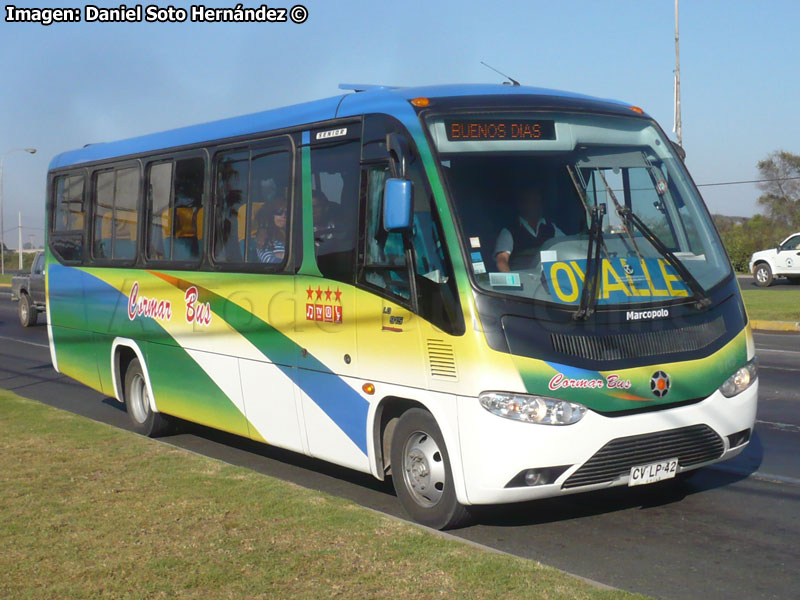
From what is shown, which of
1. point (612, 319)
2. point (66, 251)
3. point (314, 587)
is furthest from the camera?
point (66, 251)

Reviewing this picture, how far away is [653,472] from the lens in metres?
6.47

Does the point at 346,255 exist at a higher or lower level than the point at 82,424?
higher

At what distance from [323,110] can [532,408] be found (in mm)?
3137

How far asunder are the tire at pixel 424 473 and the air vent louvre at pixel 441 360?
0.36 metres

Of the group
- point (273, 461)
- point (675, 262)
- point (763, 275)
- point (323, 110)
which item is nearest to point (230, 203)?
point (323, 110)

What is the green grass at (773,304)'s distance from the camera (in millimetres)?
22984

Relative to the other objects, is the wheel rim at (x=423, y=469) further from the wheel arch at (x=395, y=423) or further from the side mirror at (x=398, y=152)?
the side mirror at (x=398, y=152)

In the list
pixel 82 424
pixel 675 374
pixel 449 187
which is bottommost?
pixel 82 424

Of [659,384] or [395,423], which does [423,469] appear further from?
[659,384]

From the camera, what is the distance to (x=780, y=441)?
9.40 m

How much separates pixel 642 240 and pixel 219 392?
4174mm

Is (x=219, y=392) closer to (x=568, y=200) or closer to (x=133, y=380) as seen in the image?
(x=133, y=380)

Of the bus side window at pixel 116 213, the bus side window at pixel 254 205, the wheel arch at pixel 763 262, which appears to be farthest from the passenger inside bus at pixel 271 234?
A: the wheel arch at pixel 763 262

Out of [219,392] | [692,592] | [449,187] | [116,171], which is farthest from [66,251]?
[692,592]
